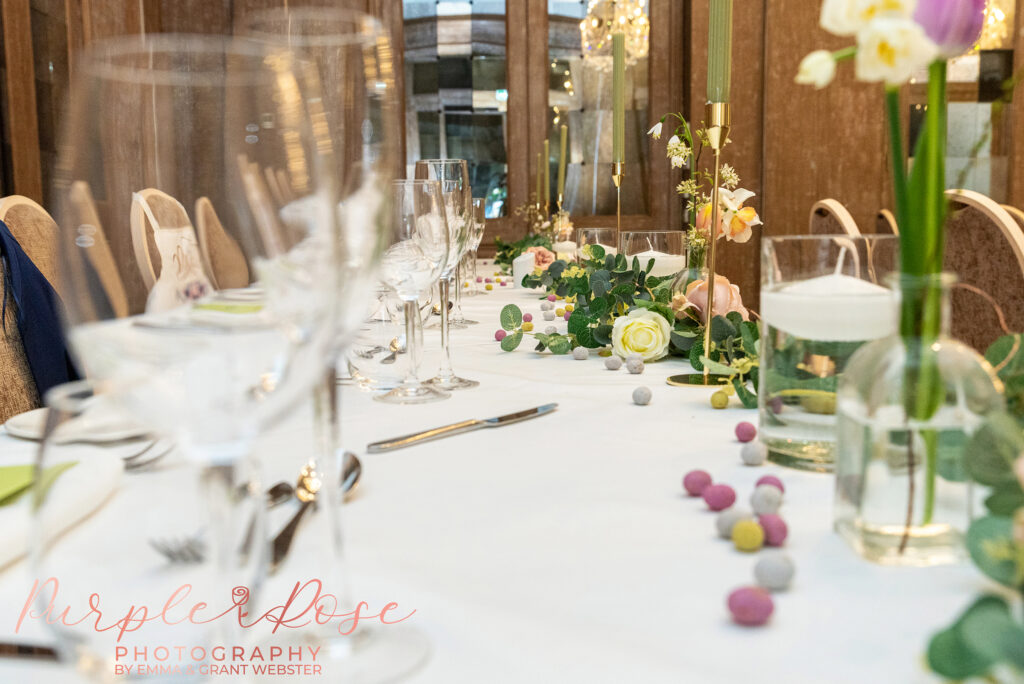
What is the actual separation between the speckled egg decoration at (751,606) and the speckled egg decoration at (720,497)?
0.51 feet

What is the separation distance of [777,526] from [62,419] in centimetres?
35

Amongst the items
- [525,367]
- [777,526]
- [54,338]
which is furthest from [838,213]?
[777,526]

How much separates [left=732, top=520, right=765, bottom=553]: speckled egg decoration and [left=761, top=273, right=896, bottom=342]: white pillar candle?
217 mm

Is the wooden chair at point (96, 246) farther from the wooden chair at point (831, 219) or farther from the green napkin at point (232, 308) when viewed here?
the wooden chair at point (831, 219)

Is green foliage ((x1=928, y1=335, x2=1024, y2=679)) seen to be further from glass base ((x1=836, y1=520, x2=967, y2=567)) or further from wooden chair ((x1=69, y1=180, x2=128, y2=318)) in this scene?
wooden chair ((x1=69, y1=180, x2=128, y2=318))

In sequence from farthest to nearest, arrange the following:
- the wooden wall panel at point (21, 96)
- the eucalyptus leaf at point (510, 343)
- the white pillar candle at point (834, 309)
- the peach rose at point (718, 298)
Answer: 1. the wooden wall panel at point (21, 96)
2. the eucalyptus leaf at point (510, 343)
3. the peach rose at point (718, 298)
4. the white pillar candle at point (834, 309)

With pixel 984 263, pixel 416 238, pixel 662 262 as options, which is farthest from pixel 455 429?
pixel 984 263

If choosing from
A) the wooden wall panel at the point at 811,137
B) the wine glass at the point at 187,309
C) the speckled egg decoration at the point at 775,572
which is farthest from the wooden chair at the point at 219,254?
the wooden wall panel at the point at 811,137

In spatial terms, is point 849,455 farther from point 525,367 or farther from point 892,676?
point 525,367

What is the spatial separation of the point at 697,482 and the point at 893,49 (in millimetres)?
284

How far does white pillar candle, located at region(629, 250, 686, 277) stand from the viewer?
1565 millimetres

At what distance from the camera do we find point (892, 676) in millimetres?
345

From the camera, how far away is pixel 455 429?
2.51 feet

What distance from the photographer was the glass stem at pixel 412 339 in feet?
3.10
